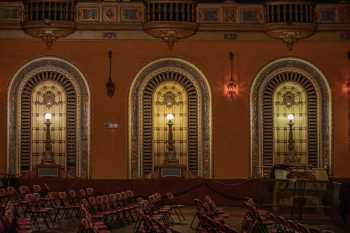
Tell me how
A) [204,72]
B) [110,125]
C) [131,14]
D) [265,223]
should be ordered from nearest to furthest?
[265,223], [110,125], [131,14], [204,72]

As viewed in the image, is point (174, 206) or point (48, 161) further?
point (48, 161)

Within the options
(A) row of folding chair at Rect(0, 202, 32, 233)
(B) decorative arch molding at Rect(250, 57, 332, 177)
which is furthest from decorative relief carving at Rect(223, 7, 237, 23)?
(A) row of folding chair at Rect(0, 202, 32, 233)

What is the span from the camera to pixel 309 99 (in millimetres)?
27844

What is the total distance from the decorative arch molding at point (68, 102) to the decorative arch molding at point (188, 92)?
4.36ft

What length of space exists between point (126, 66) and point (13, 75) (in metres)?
3.27

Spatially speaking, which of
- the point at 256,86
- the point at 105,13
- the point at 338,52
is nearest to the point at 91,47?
the point at 105,13

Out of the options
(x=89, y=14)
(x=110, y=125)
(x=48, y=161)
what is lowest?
(x=48, y=161)

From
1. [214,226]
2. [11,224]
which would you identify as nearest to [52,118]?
[11,224]

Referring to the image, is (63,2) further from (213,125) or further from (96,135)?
(213,125)

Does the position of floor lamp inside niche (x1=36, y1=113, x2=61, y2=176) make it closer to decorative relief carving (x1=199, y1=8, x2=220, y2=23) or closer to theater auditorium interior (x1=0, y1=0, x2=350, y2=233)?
theater auditorium interior (x1=0, y1=0, x2=350, y2=233)

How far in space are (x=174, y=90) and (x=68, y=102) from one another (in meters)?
3.12

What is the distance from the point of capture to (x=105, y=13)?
27.3 m

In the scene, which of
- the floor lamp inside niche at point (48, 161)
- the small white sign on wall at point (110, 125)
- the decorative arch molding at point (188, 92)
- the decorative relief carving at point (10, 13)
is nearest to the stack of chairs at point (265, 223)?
the decorative arch molding at point (188, 92)

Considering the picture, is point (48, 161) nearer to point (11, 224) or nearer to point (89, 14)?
point (89, 14)
